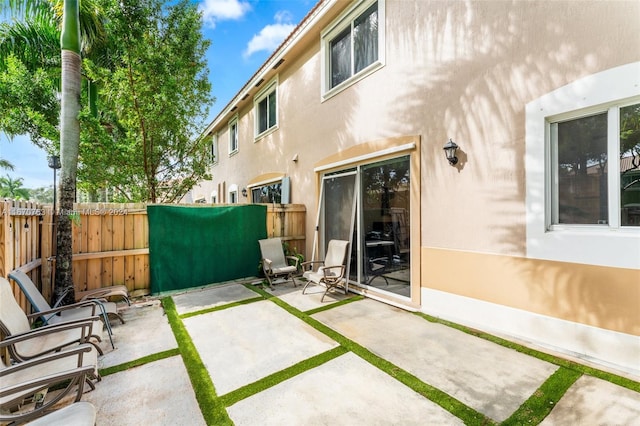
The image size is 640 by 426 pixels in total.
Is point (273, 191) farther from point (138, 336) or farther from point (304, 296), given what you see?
point (138, 336)

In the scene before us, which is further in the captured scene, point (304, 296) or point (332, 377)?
point (304, 296)

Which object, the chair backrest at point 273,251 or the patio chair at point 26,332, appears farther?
the chair backrest at point 273,251

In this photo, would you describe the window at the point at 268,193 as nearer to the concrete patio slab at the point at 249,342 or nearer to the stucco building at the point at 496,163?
the stucco building at the point at 496,163

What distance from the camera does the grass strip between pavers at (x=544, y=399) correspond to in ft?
7.52

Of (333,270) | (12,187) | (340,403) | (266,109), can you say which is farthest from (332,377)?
(12,187)

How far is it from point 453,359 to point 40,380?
3816mm

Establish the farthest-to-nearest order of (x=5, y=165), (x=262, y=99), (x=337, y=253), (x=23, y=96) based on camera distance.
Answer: (x=5, y=165), (x=262, y=99), (x=23, y=96), (x=337, y=253)

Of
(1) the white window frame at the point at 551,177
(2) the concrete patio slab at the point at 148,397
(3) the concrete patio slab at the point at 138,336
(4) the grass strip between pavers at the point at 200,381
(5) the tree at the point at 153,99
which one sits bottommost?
(2) the concrete patio slab at the point at 148,397

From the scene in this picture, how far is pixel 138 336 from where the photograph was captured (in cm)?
392

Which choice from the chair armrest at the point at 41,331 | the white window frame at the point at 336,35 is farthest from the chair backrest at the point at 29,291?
the white window frame at the point at 336,35

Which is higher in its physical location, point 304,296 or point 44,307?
point 44,307

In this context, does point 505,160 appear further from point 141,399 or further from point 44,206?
point 44,206

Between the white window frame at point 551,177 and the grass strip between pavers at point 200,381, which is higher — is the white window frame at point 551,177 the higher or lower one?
the higher one

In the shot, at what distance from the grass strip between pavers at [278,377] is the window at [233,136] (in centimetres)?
1168
